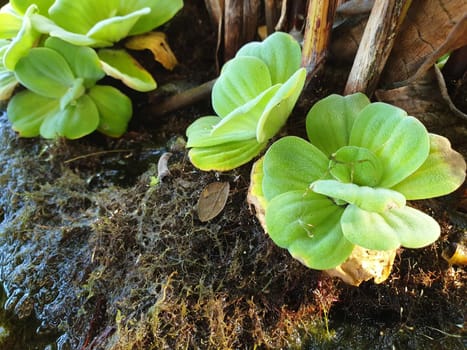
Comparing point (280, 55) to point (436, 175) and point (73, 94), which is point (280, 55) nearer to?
point (436, 175)

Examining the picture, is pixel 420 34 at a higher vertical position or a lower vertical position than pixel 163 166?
higher

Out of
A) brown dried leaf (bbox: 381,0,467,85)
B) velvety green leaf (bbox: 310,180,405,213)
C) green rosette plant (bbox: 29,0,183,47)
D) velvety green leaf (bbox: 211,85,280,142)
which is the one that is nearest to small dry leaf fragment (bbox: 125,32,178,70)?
green rosette plant (bbox: 29,0,183,47)

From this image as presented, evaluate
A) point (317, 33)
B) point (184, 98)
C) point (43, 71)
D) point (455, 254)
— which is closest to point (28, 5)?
point (43, 71)

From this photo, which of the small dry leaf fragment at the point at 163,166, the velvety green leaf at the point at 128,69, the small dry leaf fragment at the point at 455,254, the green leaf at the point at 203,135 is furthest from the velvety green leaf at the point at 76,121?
the small dry leaf fragment at the point at 455,254

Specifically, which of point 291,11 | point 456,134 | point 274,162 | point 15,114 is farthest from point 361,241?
point 15,114

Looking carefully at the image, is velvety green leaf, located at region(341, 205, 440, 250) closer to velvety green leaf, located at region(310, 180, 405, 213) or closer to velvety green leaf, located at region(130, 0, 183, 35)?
velvety green leaf, located at region(310, 180, 405, 213)
